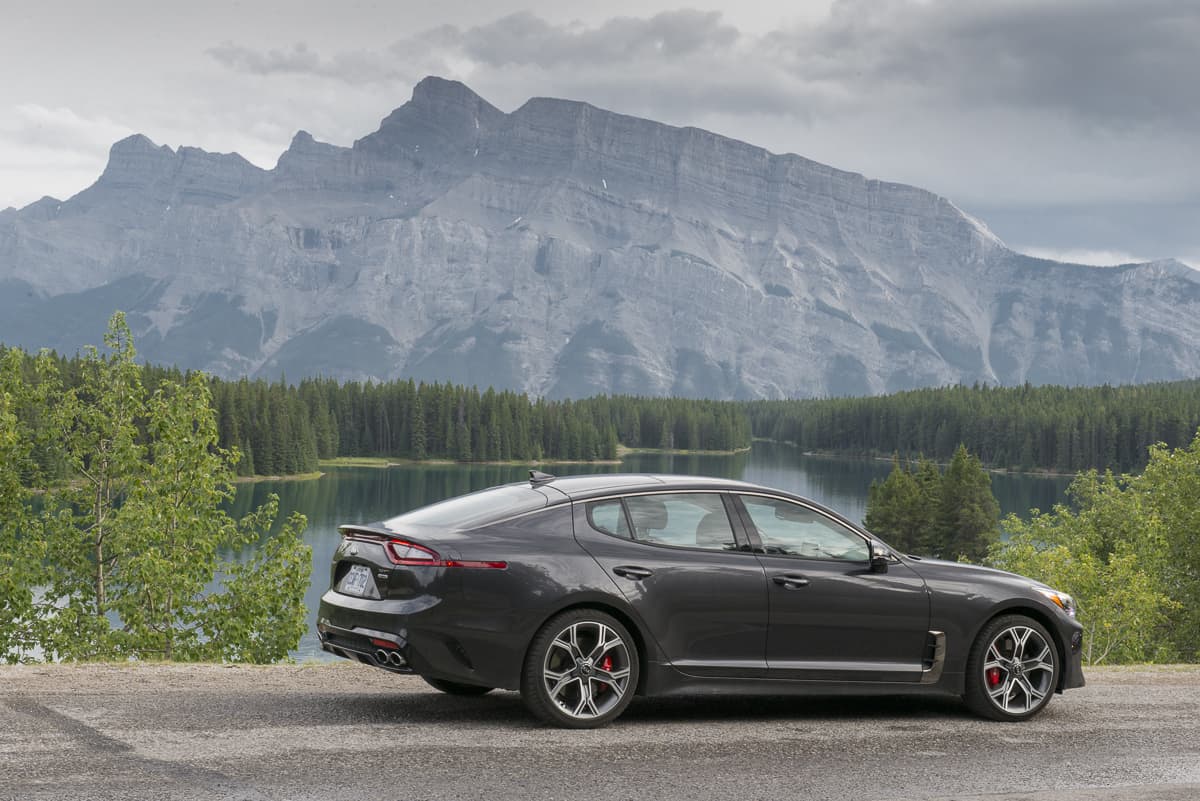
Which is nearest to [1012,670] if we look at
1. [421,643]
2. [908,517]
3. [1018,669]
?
[1018,669]

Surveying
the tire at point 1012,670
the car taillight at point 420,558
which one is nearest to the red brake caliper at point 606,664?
the car taillight at point 420,558

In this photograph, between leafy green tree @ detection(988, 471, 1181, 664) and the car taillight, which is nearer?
the car taillight

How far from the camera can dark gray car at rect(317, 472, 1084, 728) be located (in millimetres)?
9141

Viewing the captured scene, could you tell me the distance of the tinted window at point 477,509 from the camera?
9633mm

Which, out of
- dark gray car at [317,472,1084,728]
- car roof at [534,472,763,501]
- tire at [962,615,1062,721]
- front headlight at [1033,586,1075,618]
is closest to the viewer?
dark gray car at [317,472,1084,728]

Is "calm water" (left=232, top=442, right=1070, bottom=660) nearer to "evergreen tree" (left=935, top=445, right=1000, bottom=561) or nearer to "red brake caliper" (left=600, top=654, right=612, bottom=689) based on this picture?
"evergreen tree" (left=935, top=445, right=1000, bottom=561)

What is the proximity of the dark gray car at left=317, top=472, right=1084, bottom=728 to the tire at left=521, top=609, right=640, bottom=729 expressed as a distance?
0.01 metres

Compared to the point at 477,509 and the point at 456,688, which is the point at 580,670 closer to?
the point at 477,509

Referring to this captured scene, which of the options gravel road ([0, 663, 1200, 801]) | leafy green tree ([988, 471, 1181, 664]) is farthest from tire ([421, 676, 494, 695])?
leafy green tree ([988, 471, 1181, 664])

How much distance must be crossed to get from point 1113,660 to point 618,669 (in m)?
29.8

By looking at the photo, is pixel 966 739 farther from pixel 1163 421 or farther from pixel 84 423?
pixel 1163 421

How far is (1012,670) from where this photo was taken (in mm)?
10641

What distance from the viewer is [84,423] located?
919 inches

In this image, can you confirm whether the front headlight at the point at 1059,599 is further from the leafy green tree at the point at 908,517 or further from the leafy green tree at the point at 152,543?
the leafy green tree at the point at 908,517
